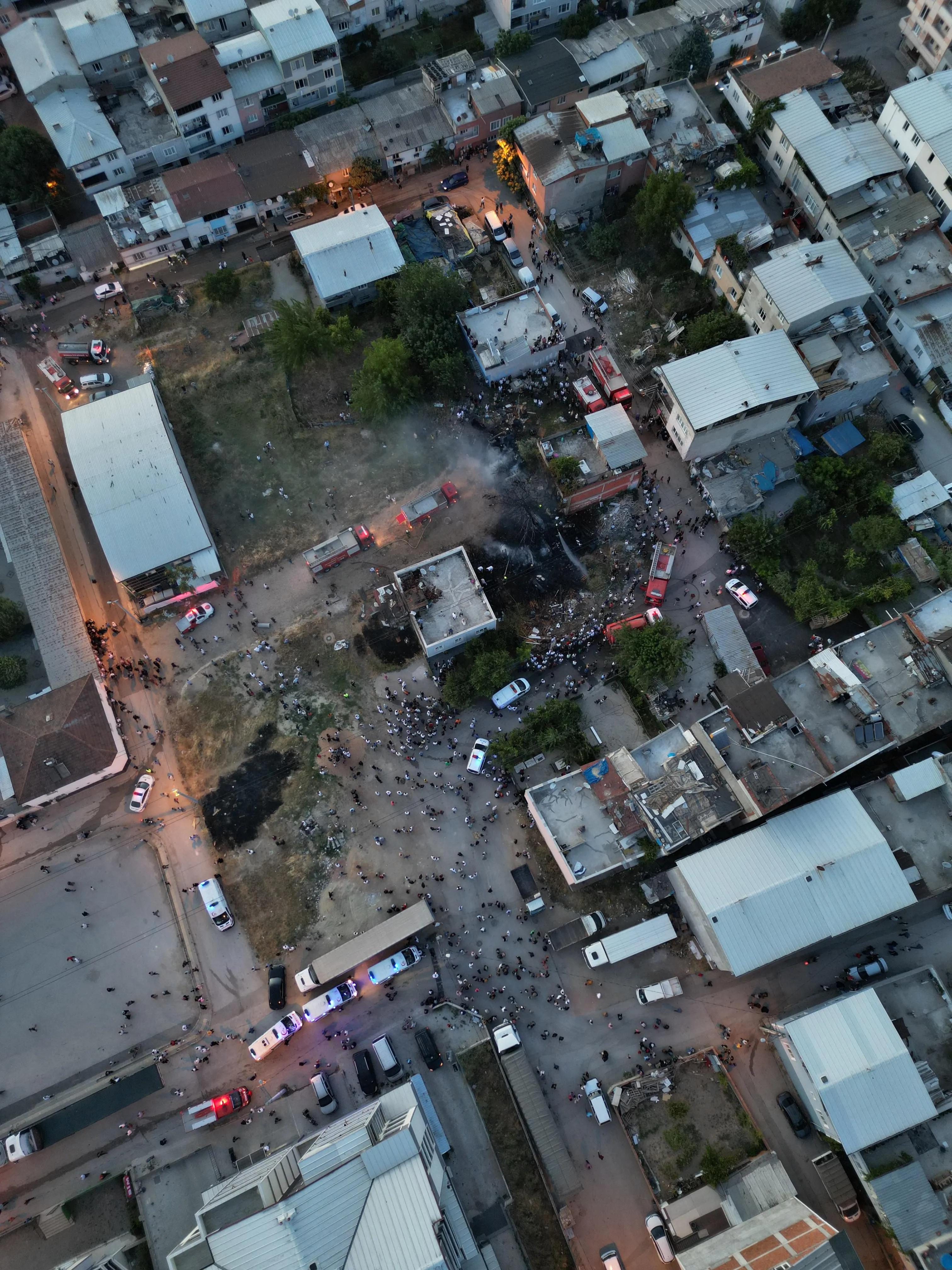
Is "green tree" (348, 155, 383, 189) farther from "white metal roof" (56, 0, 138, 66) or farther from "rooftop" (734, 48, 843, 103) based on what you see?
"rooftop" (734, 48, 843, 103)

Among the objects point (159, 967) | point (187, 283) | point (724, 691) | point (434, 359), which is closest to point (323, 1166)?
point (159, 967)

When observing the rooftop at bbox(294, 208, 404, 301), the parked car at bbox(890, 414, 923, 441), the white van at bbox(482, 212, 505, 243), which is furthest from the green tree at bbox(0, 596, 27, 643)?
the parked car at bbox(890, 414, 923, 441)

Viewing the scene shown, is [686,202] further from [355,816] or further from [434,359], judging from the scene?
[355,816]

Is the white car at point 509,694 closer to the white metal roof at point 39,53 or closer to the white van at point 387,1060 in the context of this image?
the white van at point 387,1060

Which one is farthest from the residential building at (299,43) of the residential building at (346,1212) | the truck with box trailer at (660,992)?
the residential building at (346,1212)

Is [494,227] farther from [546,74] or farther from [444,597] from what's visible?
[444,597]

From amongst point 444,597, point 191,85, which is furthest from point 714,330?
point 191,85
